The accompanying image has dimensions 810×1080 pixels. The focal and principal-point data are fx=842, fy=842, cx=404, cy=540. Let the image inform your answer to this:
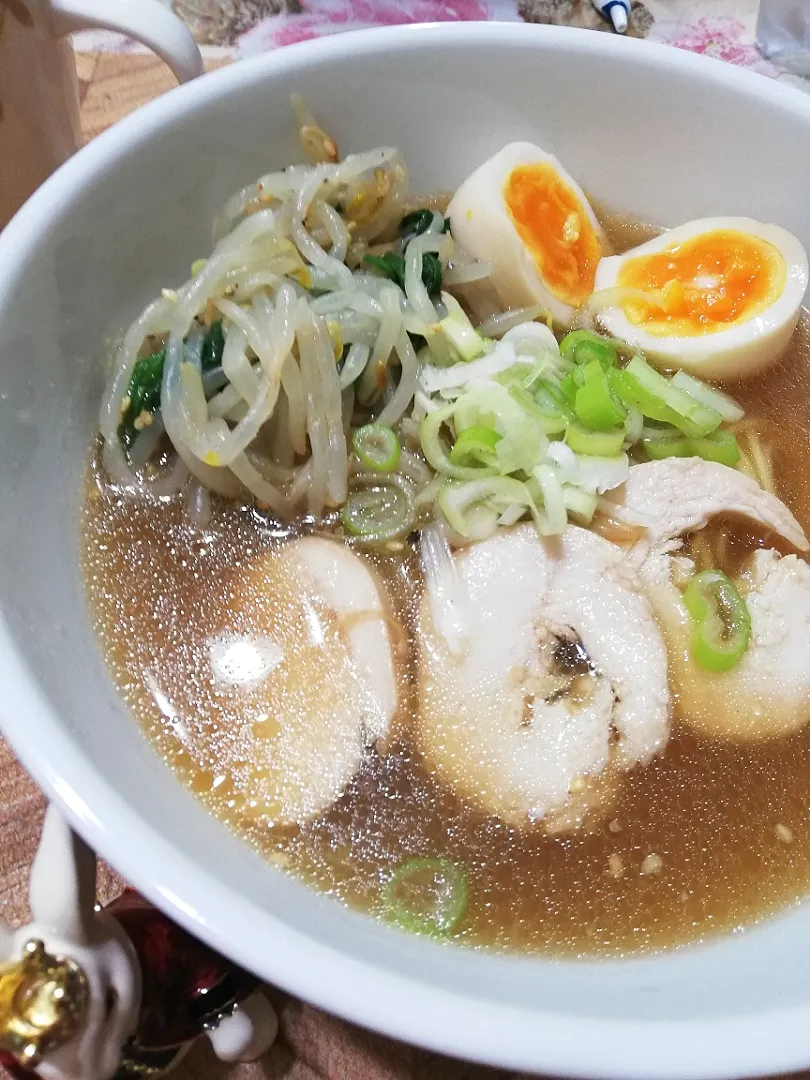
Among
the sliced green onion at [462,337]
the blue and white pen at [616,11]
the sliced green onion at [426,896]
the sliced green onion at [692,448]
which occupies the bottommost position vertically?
the sliced green onion at [426,896]

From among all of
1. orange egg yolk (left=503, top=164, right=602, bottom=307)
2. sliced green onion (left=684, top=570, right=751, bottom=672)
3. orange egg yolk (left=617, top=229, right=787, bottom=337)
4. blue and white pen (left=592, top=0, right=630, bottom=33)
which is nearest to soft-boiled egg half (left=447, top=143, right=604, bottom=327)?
orange egg yolk (left=503, top=164, right=602, bottom=307)

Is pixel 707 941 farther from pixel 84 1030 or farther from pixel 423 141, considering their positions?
pixel 423 141

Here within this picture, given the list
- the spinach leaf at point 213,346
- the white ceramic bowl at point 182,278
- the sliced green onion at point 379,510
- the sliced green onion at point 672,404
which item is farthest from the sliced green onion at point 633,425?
the spinach leaf at point 213,346

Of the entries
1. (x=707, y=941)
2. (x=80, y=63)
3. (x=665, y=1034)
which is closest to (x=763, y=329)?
(x=707, y=941)

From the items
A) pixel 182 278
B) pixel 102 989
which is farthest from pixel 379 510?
pixel 102 989

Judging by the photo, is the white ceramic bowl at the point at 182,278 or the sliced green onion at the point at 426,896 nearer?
the white ceramic bowl at the point at 182,278

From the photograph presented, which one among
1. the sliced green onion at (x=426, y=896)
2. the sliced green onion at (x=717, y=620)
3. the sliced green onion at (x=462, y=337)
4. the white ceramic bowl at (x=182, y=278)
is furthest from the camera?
the sliced green onion at (x=462, y=337)

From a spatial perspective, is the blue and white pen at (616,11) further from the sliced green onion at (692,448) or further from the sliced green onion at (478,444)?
the sliced green onion at (478,444)
